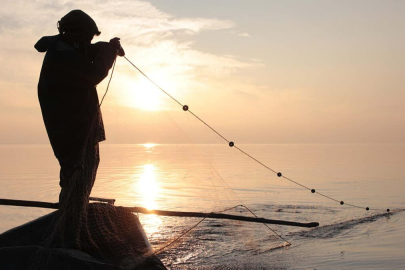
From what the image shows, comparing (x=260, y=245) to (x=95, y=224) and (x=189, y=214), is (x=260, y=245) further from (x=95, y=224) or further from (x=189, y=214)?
(x=95, y=224)

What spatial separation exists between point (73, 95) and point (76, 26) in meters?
0.72

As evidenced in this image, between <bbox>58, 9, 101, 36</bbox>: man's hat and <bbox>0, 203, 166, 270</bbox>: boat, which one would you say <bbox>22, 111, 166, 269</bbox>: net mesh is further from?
<bbox>58, 9, 101, 36</bbox>: man's hat

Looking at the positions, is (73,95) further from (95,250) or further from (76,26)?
(95,250)

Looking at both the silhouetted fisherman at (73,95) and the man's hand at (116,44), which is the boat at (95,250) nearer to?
the silhouetted fisherman at (73,95)

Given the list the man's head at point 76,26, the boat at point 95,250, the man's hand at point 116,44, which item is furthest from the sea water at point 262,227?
the man's head at point 76,26

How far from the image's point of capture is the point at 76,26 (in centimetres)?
413

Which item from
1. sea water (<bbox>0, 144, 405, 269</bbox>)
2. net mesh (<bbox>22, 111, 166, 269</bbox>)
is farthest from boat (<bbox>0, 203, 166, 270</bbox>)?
sea water (<bbox>0, 144, 405, 269</bbox>)

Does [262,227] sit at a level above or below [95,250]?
below

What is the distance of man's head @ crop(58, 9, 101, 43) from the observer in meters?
4.13

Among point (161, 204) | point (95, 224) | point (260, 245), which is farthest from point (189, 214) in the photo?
point (161, 204)

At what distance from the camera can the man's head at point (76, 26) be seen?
163 inches

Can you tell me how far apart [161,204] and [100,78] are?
1241 centimetres

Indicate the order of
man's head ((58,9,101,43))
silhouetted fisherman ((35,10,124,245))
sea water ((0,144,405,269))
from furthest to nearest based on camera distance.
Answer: sea water ((0,144,405,269)), man's head ((58,9,101,43)), silhouetted fisherman ((35,10,124,245))

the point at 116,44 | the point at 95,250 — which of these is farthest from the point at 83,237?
the point at 116,44
